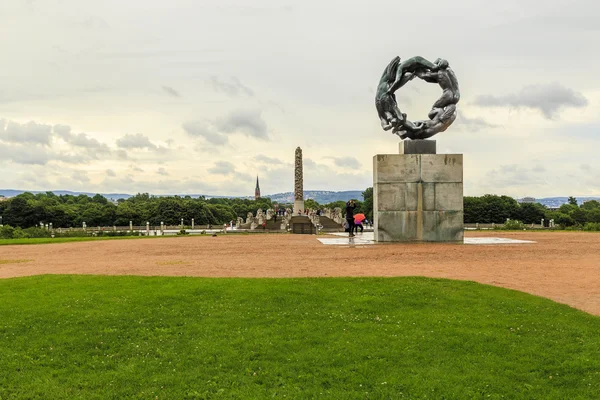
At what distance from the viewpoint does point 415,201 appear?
2050cm

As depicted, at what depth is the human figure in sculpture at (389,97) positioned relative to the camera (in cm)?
2158

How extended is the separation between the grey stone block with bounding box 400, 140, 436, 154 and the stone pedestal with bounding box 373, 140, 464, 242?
613mm

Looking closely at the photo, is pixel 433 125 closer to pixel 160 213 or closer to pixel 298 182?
pixel 298 182

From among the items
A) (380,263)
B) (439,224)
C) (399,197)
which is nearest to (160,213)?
(399,197)

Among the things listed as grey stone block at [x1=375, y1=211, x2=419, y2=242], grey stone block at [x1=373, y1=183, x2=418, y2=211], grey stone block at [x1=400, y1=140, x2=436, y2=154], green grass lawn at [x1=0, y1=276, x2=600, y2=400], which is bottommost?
green grass lawn at [x1=0, y1=276, x2=600, y2=400]

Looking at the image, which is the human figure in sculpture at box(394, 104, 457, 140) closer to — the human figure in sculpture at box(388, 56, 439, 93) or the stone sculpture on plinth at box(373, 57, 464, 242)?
the stone sculpture on plinth at box(373, 57, 464, 242)

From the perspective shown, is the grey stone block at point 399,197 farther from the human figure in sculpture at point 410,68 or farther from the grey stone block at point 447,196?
the human figure in sculpture at point 410,68

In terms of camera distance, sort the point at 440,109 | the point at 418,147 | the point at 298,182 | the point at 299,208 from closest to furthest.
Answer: the point at 418,147
the point at 440,109
the point at 298,182
the point at 299,208

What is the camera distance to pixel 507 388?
6008mm

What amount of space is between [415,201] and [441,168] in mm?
1764

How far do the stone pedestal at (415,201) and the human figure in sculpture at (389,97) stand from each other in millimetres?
1984

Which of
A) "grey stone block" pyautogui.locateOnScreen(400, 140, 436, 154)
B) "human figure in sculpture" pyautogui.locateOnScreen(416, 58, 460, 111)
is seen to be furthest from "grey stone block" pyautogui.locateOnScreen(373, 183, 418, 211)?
"human figure in sculpture" pyautogui.locateOnScreen(416, 58, 460, 111)

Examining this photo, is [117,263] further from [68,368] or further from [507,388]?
[507,388]

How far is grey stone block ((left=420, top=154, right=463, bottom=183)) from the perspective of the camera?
20.5m
